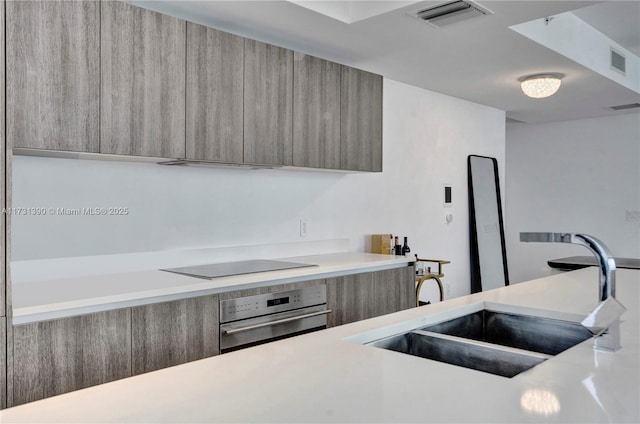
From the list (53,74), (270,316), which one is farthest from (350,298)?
(53,74)

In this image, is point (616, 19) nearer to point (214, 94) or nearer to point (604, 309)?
point (214, 94)

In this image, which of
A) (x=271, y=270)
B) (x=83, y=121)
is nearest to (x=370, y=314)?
(x=271, y=270)

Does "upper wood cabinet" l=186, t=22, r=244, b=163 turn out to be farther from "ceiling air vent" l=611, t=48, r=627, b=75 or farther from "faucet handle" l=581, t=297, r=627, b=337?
"ceiling air vent" l=611, t=48, r=627, b=75

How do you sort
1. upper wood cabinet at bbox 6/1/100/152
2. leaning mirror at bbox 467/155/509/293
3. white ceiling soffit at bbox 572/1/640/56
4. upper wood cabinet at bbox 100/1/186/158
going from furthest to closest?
leaning mirror at bbox 467/155/509/293, white ceiling soffit at bbox 572/1/640/56, upper wood cabinet at bbox 100/1/186/158, upper wood cabinet at bbox 6/1/100/152

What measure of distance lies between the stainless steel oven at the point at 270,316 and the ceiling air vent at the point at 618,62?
3.57 meters

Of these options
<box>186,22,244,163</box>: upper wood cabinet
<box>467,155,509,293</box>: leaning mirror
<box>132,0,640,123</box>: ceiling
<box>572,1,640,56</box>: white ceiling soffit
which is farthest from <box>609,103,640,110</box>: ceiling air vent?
<box>186,22,244,163</box>: upper wood cabinet

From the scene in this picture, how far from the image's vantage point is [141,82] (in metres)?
2.53

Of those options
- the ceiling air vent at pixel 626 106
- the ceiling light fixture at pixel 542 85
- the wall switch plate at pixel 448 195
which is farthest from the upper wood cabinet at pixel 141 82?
the ceiling air vent at pixel 626 106

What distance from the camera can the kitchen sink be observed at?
141 centimetres

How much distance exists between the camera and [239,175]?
3424 mm

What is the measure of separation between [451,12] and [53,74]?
2056 mm

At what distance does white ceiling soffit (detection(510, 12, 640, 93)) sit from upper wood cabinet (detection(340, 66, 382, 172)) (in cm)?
105

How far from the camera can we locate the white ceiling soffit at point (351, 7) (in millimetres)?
2848

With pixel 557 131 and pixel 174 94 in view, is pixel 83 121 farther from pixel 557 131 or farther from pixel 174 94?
pixel 557 131
